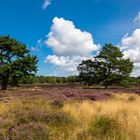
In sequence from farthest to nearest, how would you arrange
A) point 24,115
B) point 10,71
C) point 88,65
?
point 88,65 → point 10,71 → point 24,115

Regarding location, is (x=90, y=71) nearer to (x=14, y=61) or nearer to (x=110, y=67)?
(x=110, y=67)

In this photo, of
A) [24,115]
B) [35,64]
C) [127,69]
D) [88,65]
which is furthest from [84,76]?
[24,115]

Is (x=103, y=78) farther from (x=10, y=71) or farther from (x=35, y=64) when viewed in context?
(x=10, y=71)

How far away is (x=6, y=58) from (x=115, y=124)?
3671cm

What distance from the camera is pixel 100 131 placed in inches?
363

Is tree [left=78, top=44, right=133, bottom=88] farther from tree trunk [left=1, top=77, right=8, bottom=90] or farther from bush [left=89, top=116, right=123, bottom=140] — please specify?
bush [left=89, top=116, right=123, bottom=140]

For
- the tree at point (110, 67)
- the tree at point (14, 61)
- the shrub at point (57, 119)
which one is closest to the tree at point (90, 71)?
the tree at point (110, 67)

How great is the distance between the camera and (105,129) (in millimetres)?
9484

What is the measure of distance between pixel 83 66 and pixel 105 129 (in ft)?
157

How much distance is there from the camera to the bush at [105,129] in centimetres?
859

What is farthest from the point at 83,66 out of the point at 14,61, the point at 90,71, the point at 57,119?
the point at 57,119

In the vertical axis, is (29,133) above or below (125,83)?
below

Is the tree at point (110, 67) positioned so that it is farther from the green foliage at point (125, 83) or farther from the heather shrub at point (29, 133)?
the heather shrub at point (29, 133)

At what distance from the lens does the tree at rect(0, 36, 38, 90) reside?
44219mm
